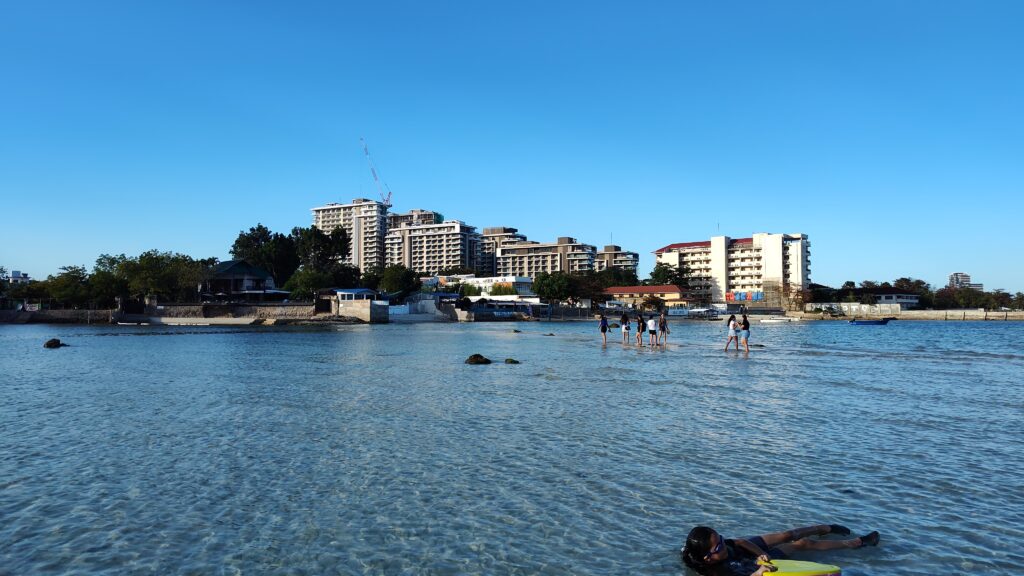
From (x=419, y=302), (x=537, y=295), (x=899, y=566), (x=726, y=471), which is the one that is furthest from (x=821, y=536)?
(x=537, y=295)

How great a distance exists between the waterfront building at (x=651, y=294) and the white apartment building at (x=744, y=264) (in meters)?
9.49

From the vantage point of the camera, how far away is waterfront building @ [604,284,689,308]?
156 meters

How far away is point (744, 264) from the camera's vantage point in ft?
551

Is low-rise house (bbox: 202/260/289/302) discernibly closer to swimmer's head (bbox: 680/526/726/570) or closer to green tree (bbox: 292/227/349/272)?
green tree (bbox: 292/227/349/272)

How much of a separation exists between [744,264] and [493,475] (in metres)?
170

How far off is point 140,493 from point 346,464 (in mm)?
2904

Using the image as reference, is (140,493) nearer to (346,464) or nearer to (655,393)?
(346,464)

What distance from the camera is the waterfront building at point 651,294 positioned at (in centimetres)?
15625

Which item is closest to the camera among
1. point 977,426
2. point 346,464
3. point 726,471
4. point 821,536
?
point 821,536

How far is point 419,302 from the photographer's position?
375 feet

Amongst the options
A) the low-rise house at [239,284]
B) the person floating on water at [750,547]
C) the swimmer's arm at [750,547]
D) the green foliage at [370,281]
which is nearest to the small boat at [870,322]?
the low-rise house at [239,284]

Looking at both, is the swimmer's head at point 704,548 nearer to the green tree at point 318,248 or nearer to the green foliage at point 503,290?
the green tree at point 318,248

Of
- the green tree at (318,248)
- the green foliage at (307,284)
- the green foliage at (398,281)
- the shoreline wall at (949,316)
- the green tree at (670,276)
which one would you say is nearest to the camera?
the green foliage at (307,284)

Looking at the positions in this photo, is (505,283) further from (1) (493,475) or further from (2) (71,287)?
(1) (493,475)
